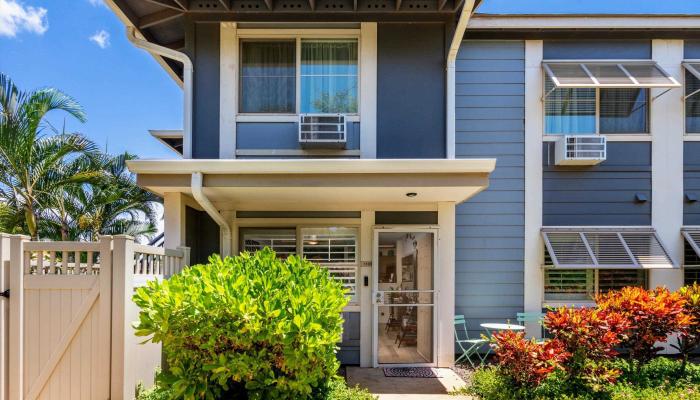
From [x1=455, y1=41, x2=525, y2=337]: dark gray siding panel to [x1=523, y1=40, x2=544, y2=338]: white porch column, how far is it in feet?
0.28

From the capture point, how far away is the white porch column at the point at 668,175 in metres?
6.88

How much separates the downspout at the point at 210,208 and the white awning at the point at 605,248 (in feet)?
15.6

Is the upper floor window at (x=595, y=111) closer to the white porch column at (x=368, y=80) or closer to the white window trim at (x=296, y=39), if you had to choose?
the white porch column at (x=368, y=80)

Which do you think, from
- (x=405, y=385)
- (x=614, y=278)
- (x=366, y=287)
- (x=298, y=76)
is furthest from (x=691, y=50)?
(x=405, y=385)

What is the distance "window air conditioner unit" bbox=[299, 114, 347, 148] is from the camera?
5.75 metres

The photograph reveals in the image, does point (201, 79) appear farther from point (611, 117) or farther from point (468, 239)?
point (611, 117)

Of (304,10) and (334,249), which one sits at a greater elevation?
(304,10)

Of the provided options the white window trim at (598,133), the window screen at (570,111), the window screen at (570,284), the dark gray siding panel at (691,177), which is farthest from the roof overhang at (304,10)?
the dark gray siding panel at (691,177)

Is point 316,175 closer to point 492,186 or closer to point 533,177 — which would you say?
point 492,186

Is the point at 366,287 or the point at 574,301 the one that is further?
the point at 574,301

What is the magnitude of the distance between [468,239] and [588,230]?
6.16ft

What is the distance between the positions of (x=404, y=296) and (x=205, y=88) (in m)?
3.98

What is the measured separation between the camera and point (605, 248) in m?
6.70

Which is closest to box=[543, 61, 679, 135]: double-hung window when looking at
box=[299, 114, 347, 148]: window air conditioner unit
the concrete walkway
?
box=[299, 114, 347, 148]: window air conditioner unit
